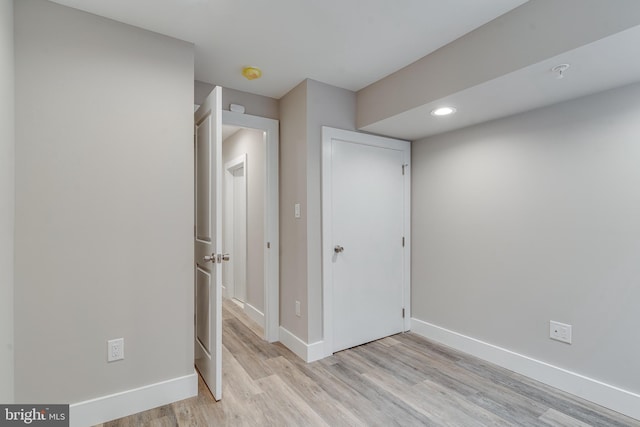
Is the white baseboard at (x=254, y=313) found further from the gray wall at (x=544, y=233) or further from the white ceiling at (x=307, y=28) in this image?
the white ceiling at (x=307, y=28)

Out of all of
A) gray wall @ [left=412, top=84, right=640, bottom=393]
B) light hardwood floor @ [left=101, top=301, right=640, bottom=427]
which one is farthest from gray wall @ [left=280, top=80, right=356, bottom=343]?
gray wall @ [left=412, top=84, right=640, bottom=393]

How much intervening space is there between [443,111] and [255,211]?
2.29m

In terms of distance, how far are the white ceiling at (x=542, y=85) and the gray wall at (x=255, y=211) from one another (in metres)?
1.43

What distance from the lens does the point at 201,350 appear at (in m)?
2.34

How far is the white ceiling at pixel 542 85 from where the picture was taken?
1505 mm

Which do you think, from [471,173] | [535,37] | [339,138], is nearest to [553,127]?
[471,173]

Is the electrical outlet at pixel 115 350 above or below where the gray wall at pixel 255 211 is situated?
below

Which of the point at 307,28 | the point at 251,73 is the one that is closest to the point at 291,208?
the point at 251,73

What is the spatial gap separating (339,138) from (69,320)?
7.62 ft

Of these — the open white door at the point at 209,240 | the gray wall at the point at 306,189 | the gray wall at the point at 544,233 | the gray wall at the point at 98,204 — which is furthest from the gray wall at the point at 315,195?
the gray wall at the point at 544,233

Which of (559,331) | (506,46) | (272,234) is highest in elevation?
(506,46)

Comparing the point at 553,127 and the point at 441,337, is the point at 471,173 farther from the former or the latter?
the point at 441,337

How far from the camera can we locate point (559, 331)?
216cm

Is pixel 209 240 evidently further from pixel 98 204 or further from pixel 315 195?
pixel 315 195
